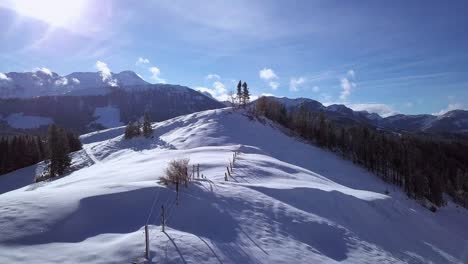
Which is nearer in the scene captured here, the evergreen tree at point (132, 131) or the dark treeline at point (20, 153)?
the dark treeline at point (20, 153)

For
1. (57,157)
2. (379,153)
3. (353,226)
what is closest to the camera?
(353,226)

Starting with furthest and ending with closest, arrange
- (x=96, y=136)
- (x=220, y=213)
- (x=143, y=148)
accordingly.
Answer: (x=96, y=136) → (x=143, y=148) → (x=220, y=213)

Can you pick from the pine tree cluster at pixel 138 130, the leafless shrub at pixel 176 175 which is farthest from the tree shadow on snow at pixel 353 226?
the pine tree cluster at pixel 138 130

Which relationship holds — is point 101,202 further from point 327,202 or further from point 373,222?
point 373,222

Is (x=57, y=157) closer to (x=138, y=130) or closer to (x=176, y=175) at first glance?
(x=138, y=130)

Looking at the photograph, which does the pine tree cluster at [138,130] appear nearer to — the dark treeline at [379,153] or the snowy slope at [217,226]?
the dark treeline at [379,153]

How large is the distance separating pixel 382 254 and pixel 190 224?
36.6 ft

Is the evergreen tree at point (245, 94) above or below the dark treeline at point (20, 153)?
above

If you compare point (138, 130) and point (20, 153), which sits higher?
point (138, 130)

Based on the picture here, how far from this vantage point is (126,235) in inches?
575

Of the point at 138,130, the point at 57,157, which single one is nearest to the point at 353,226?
the point at 57,157

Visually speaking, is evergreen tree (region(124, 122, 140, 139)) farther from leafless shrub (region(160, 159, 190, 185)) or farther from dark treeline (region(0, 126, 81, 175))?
leafless shrub (region(160, 159, 190, 185))

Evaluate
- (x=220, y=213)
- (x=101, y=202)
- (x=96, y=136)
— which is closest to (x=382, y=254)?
(x=220, y=213)

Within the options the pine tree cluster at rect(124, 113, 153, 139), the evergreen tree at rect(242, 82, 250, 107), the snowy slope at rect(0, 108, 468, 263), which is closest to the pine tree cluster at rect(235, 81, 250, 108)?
the evergreen tree at rect(242, 82, 250, 107)
